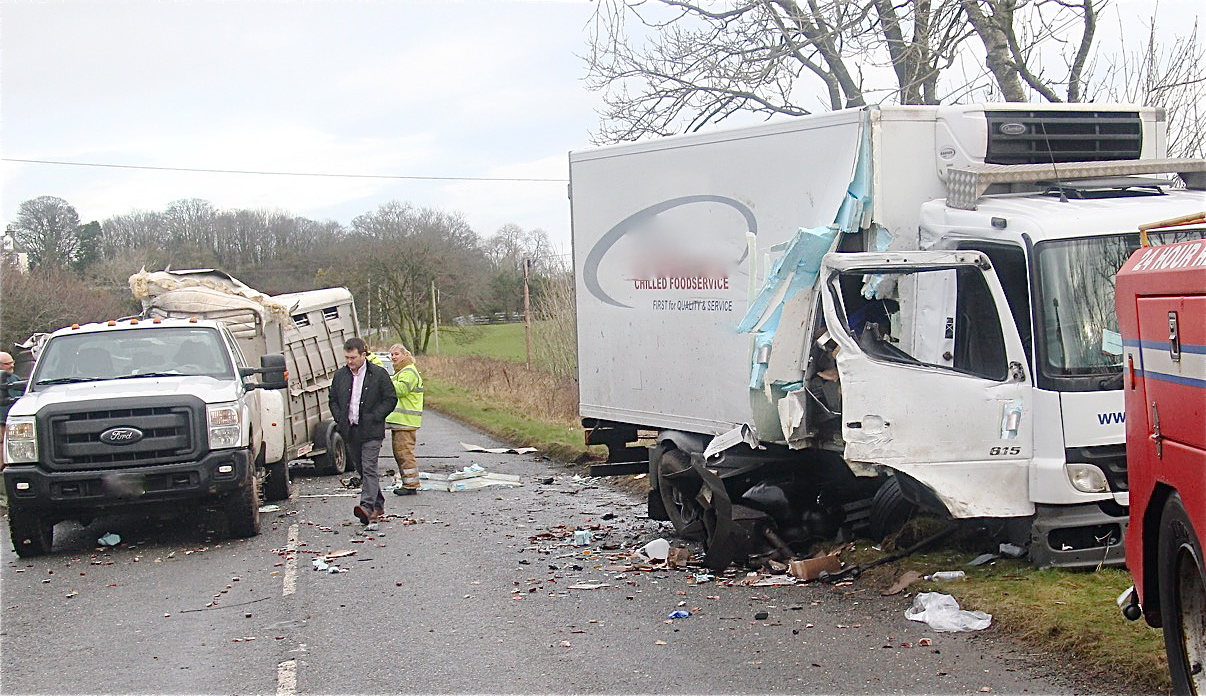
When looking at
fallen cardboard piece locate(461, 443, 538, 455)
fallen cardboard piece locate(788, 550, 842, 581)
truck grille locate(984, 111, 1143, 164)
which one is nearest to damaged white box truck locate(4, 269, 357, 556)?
fallen cardboard piece locate(461, 443, 538, 455)

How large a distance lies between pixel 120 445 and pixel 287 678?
5232 millimetres

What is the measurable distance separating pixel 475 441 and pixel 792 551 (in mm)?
12521

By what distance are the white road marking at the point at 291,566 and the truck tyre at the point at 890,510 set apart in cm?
436

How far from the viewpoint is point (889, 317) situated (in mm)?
8203

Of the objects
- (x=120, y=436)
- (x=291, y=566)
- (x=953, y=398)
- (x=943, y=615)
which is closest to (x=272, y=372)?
(x=120, y=436)

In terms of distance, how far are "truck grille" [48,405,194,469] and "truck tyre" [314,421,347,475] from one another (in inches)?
243

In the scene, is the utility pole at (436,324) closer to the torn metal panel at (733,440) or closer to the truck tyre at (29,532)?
the truck tyre at (29,532)

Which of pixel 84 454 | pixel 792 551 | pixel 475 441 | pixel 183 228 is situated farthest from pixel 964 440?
pixel 183 228

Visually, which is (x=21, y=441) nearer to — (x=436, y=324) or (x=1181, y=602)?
(x=1181, y=602)

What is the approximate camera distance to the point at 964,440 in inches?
285

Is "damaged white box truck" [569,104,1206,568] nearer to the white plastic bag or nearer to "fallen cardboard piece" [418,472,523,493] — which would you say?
the white plastic bag

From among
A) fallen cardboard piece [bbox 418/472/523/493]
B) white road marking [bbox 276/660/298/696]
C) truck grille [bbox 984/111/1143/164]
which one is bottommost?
fallen cardboard piece [bbox 418/472/523/493]

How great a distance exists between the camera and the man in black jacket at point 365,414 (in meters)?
12.3

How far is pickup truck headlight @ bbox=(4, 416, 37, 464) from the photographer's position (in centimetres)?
1091
